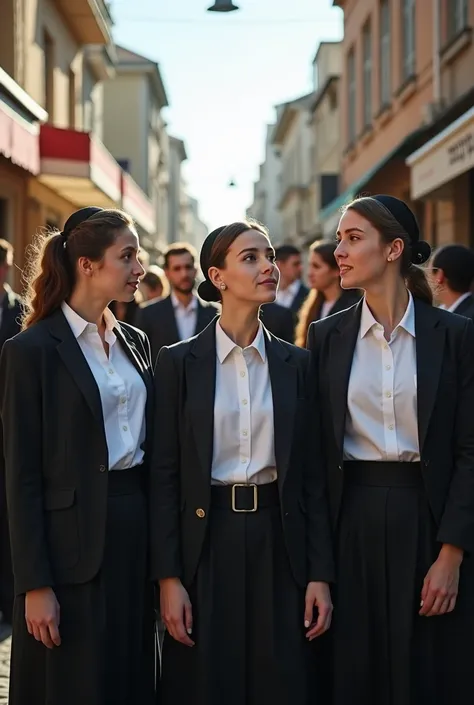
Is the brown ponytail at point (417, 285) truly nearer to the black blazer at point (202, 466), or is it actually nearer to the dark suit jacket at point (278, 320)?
the black blazer at point (202, 466)

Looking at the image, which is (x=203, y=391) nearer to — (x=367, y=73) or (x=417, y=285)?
(x=417, y=285)

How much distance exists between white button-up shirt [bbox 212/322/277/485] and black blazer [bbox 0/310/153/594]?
1.33 feet

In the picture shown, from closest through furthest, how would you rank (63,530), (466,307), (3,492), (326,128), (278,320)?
1. (63,530)
2. (466,307)
3. (3,492)
4. (278,320)
5. (326,128)

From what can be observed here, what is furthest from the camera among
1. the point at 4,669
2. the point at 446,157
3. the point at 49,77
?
the point at 49,77

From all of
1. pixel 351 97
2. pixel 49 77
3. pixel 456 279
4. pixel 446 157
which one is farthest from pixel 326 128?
pixel 456 279

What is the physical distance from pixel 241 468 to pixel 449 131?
7.37 m

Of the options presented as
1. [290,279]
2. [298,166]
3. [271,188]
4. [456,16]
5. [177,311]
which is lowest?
[177,311]

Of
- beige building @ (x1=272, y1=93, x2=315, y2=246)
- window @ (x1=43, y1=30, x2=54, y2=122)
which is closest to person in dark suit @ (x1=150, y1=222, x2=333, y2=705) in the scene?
window @ (x1=43, y1=30, x2=54, y2=122)

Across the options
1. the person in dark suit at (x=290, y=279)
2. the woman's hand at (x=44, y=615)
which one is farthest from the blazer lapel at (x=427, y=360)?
the person in dark suit at (x=290, y=279)

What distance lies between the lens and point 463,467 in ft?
12.7

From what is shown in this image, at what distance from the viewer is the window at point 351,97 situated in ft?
84.2

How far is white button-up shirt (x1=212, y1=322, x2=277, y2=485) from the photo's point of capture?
12.5 feet

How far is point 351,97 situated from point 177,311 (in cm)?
1832

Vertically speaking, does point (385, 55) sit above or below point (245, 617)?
above
